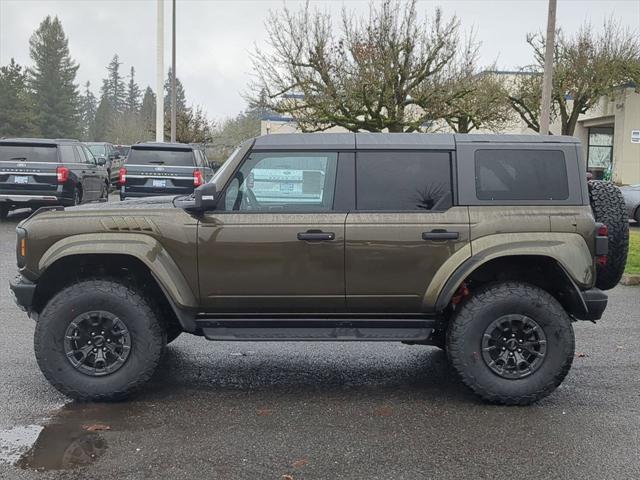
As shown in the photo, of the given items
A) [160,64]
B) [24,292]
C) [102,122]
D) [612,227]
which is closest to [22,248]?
[24,292]

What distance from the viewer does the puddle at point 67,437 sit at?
3.94 metres

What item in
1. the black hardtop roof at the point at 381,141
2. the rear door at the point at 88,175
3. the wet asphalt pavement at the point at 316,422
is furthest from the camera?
the rear door at the point at 88,175

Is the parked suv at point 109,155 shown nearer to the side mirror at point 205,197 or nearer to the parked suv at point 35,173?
the parked suv at point 35,173

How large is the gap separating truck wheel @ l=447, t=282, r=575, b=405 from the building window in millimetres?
29340

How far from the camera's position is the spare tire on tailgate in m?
5.16

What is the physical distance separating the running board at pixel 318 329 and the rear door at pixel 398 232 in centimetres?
12

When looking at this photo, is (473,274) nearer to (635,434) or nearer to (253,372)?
(635,434)

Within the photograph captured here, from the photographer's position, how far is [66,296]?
487cm

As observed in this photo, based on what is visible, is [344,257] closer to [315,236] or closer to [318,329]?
[315,236]

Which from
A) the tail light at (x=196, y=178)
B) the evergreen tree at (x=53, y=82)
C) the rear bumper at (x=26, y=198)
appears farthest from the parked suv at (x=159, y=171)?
the evergreen tree at (x=53, y=82)

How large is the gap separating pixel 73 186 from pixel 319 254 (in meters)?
12.3

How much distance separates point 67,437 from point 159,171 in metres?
11.4

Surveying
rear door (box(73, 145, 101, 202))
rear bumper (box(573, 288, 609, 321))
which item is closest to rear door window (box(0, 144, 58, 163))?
rear door (box(73, 145, 101, 202))

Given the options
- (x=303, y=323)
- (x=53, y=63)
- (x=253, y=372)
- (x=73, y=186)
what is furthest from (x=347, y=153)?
(x=53, y=63)
